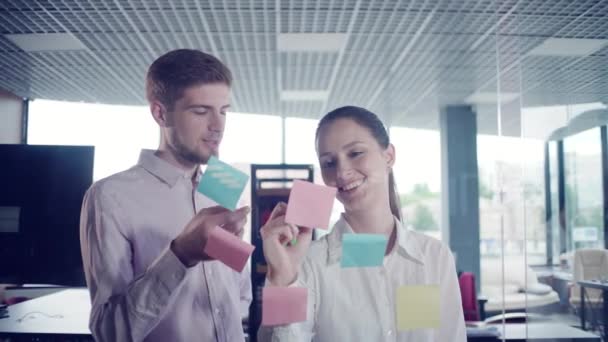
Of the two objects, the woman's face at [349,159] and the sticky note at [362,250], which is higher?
the woman's face at [349,159]

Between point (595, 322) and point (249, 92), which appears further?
point (595, 322)

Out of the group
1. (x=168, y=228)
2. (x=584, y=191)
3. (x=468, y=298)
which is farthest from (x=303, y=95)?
(x=168, y=228)

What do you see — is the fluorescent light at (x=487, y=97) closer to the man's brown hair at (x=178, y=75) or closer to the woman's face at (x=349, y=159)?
the woman's face at (x=349, y=159)

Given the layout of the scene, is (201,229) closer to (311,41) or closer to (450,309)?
(450,309)

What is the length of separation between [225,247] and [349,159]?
1.05 ft

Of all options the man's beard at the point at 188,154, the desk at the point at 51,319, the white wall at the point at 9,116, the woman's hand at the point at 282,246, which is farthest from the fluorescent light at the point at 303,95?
the woman's hand at the point at 282,246

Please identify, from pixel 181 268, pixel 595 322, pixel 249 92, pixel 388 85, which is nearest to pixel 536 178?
pixel 595 322

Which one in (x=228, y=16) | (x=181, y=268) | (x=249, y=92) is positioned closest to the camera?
(x=181, y=268)

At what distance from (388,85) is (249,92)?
1252 millimetres

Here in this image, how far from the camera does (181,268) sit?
804 mm

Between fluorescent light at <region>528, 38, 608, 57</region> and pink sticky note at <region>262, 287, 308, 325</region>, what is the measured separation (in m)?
3.41

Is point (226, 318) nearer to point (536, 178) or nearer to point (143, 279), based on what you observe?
point (143, 279)

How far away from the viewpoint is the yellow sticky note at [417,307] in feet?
3.09

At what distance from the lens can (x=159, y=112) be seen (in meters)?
0.91
